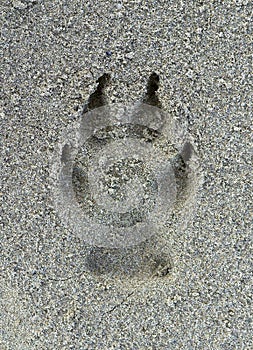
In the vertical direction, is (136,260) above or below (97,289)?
above

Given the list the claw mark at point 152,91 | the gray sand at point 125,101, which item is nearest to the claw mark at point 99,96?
the gray sand at point 125,101

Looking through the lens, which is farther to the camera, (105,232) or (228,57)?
(105,232)

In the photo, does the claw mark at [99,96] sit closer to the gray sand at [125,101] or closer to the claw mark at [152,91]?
the gray sand at [125,101]

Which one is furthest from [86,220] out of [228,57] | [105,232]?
[228,57]

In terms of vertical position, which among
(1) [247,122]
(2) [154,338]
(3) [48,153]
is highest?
(1) [247,122]

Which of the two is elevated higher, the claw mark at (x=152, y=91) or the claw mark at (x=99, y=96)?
the claw mark at (x=152, y=91)

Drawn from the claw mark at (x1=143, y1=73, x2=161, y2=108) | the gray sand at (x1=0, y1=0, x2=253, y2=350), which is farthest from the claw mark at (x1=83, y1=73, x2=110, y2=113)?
the claw mark at (x1=143, y1=73, x2=161, y2=108)

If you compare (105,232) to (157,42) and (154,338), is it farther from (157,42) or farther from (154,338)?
(157,42)

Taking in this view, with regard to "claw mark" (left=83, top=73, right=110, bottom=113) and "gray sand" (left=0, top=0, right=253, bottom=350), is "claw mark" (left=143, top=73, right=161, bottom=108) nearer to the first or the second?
"gray sand" (left=0, top=0, right=253, bottom=350)
